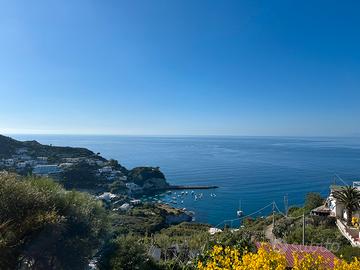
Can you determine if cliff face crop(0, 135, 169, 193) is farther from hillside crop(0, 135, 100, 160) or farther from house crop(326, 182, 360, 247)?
house crop(326, 182, 360, 247)

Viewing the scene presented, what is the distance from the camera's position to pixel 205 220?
4834 cm

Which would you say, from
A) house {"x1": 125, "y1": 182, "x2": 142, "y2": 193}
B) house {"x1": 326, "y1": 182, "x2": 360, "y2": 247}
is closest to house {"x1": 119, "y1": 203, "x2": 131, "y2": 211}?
house {"x1": 125, "y1": 182, "x2": 142, "y2": 193}

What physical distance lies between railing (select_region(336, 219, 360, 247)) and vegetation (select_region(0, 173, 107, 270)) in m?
13.8

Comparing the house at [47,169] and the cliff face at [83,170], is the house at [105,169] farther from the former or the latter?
the house at [47,169]

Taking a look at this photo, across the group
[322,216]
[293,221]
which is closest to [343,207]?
[322,216]

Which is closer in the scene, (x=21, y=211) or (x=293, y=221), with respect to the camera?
(x=21, y=211)

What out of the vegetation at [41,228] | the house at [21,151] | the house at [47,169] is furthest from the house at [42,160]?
the vegetation at [41,228]

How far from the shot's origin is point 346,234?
67.8ft

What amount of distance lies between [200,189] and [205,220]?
21.2m

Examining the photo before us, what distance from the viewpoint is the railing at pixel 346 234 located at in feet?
60.1

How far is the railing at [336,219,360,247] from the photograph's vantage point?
1831 cm

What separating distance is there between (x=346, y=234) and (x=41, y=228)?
17874mm

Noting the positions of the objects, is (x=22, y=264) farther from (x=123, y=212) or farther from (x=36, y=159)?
(x=36, y=159)

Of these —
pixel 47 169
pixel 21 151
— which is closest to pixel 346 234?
pixel 47 169
